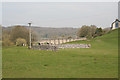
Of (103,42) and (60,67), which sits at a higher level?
(103,42)

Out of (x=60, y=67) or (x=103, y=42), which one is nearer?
(x=60, y=67)

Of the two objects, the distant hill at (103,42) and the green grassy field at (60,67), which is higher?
the distant hill at (103,42)

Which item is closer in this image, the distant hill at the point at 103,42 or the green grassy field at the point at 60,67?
the green grassy field at the point at 60,67

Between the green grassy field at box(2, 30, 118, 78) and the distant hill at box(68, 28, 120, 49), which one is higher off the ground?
the distant hill at box(68, 28, 120, 49)

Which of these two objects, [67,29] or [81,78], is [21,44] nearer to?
[81,78]

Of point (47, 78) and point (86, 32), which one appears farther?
point (86, 32)

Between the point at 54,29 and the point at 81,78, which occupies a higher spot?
the point at 54,29

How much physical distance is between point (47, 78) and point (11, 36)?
152 feet

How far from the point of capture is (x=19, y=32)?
167 ft

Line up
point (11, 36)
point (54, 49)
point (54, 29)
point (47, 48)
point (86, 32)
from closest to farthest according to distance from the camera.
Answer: point (54, 49) < point (47, 48) < point (11, 36) < point (86, 32) < point (54, 29)

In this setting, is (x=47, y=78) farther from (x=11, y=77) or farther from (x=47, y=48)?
(x=47, y=48)

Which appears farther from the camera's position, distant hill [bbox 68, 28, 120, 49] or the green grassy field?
distant hill [bbox 68, 28, 120, 49]

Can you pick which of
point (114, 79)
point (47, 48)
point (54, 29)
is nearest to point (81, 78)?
point (114, 79)

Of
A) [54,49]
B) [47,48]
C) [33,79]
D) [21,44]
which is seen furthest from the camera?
[21,44]
